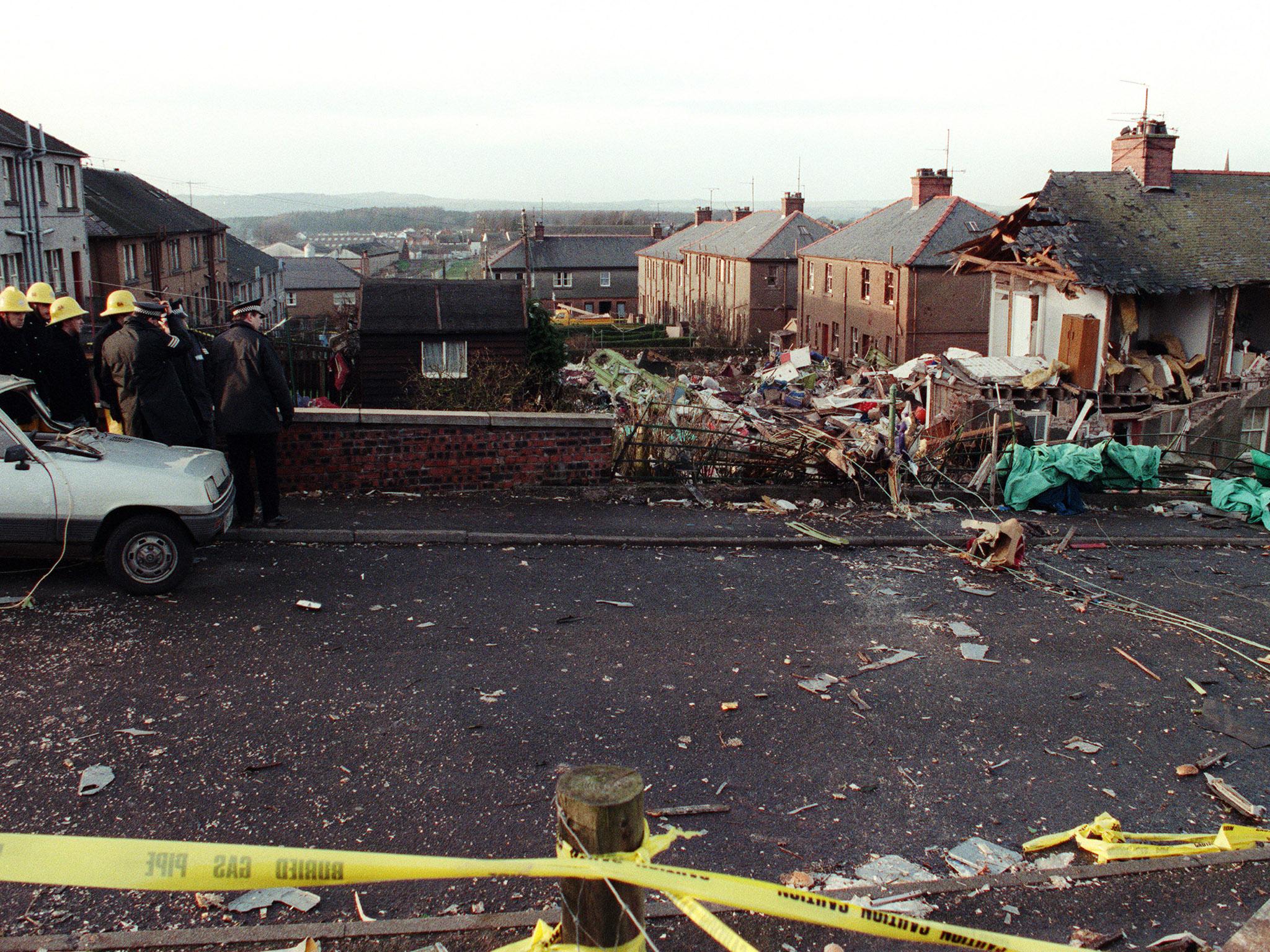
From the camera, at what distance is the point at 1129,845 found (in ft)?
15.3

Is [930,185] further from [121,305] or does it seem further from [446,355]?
[121,305]

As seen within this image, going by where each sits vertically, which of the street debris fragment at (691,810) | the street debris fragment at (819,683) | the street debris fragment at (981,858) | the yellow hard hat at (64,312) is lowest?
the street debris fragment at (981,858)

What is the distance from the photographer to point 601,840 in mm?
2625

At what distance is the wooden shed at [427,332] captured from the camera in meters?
24.0

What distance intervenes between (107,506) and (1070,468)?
10010 millimetres

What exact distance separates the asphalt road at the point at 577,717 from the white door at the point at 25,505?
49 cm

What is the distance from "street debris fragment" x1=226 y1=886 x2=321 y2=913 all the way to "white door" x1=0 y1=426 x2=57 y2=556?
3.95 meters

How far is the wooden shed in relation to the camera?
24.0 m

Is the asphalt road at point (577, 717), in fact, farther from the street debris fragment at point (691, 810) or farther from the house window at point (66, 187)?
the house window at point (66, 187)

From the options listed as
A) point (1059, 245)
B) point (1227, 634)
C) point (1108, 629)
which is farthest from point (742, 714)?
point (1059, 245)

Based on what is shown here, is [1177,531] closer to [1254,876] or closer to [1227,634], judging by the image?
[1227,634]

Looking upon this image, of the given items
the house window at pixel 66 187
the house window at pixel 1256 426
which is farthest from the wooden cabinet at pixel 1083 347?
the house window at pixel 66 187

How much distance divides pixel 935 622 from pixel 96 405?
A: 8120mm

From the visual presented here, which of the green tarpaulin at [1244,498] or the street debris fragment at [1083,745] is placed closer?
the street debris fragment at [1083,745]
